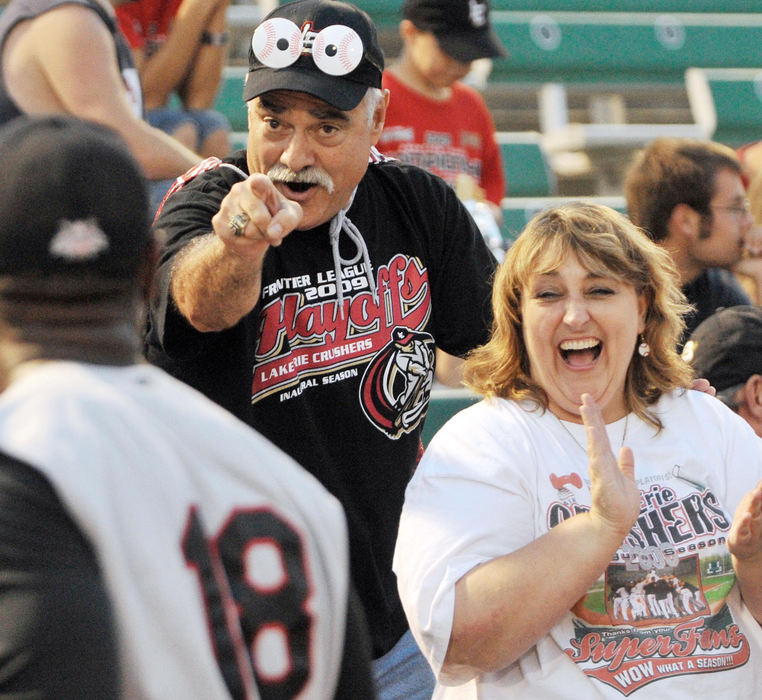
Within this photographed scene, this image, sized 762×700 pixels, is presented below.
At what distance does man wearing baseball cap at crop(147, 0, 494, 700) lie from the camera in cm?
233

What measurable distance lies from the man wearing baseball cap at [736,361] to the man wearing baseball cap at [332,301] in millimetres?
837

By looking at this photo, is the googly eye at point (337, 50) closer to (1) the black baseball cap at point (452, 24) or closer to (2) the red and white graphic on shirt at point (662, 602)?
(2) the red and white graphic on shirt at point (662, 602)

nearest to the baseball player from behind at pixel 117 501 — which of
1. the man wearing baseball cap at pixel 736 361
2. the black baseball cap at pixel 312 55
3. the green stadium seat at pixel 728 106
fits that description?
the black baseball cap at pixel 312 55

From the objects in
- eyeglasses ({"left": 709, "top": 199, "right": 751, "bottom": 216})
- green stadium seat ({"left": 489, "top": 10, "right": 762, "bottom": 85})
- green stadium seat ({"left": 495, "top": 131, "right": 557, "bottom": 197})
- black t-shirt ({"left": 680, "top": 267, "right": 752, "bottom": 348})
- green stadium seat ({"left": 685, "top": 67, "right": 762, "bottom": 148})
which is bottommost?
black t-shirt ({"left": 680, "top": 267, "right": 752, "bottom": 348})

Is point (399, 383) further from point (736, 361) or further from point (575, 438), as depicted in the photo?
point (736, 361)

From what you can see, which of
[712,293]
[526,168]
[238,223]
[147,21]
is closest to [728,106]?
[526,168]

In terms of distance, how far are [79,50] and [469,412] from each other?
1.26 meters

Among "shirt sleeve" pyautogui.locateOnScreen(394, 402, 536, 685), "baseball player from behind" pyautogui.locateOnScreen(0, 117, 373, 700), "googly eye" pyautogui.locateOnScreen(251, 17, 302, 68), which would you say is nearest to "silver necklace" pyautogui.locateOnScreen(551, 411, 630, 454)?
"shirt sleeve" pyautogui.locateOnScreen(394, 402, 536, 685)

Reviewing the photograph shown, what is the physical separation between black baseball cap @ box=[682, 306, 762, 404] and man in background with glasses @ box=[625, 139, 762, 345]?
2.21 feet

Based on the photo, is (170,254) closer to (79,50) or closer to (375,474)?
(375,474)

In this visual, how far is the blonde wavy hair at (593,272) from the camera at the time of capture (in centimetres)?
244

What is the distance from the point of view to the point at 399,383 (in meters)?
2.48

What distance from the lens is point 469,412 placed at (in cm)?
237

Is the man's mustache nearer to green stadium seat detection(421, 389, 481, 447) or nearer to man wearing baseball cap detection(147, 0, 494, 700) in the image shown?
man wearing baseball cap detection(147, 0, 494, 700)
